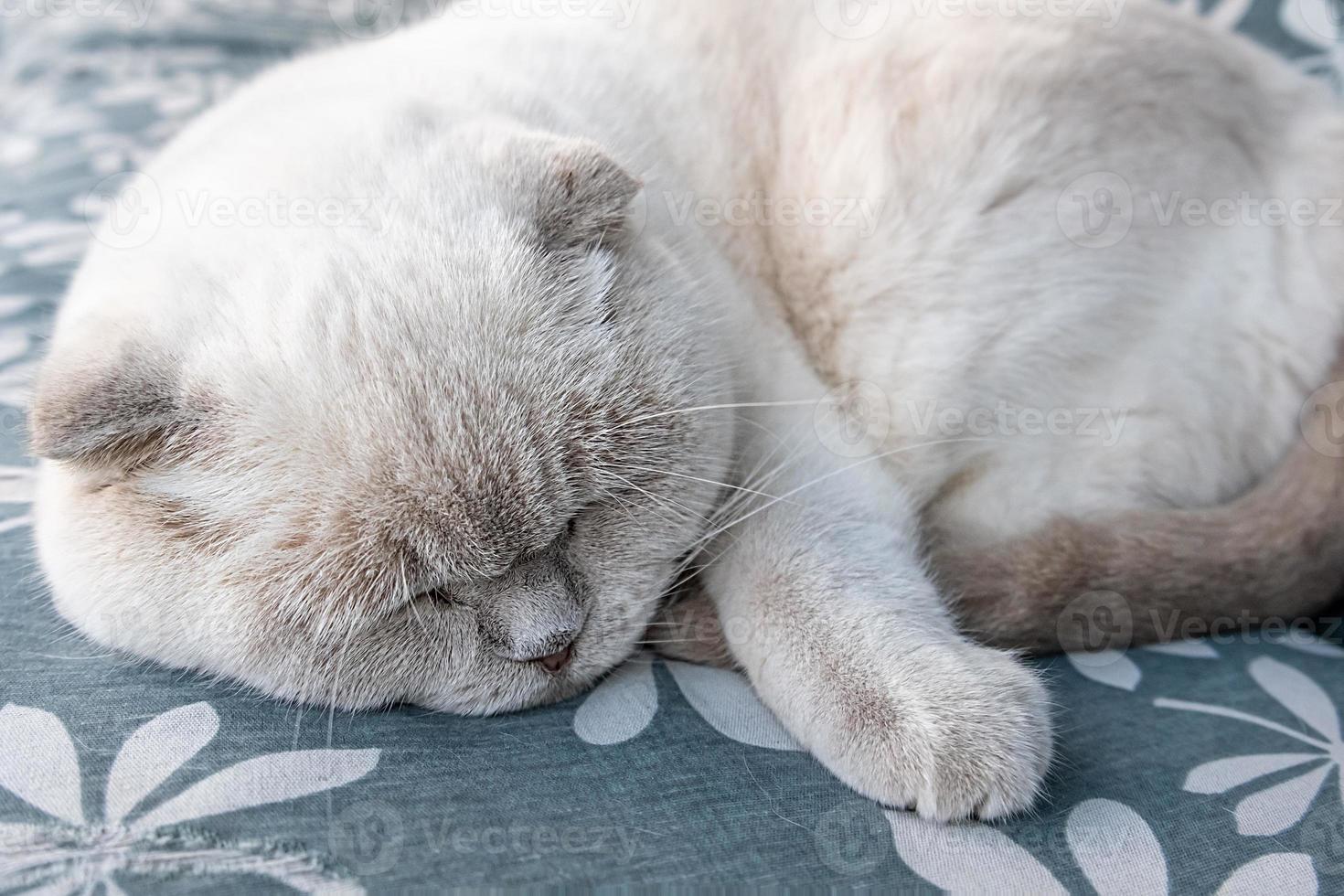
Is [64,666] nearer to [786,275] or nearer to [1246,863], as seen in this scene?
[786,275]

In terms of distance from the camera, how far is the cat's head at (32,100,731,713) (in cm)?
103

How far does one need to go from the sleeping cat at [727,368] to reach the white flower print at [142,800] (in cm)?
10

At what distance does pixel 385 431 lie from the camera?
1012 mm

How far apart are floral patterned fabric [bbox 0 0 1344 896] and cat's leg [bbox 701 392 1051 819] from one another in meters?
0.05

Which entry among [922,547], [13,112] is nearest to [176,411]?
[922,547]

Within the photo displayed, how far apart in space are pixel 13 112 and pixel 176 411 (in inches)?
88.4

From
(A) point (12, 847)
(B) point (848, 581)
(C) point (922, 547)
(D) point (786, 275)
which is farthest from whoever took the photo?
(D) point (786, 275)

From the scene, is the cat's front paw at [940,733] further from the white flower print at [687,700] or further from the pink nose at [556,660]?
the pink nose at [556,660]

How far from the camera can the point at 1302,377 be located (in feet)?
5.34

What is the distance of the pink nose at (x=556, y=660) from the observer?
1.15 m
